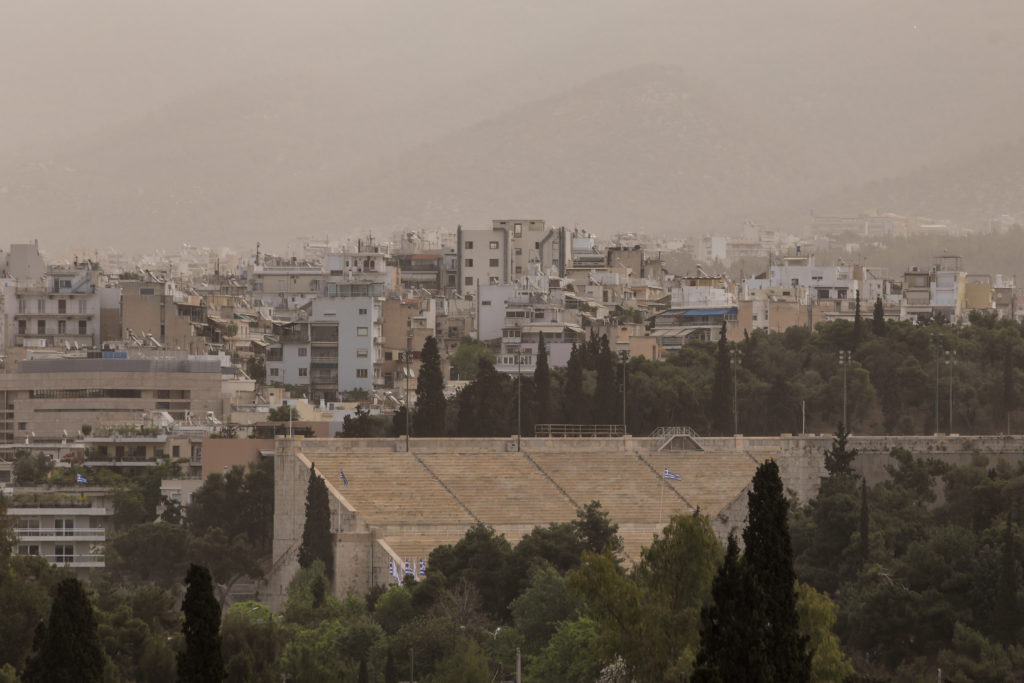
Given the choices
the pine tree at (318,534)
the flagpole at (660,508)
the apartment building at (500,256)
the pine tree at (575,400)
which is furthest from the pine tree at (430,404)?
the apartment building at (500,256)

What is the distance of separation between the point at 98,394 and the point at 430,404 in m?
21.1

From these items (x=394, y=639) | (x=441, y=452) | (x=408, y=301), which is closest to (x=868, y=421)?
(x=441, y=452)

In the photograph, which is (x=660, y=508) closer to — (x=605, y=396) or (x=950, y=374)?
(x=605, y=396)

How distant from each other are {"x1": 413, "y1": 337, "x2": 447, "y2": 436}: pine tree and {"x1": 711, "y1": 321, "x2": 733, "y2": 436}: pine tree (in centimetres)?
1248

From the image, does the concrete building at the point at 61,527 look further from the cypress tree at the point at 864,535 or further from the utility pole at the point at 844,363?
the utility pole at the point at 844,363

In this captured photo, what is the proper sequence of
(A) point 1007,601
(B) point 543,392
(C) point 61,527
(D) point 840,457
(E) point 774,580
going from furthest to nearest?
(B) point 543,392, (C) point 61,527, (D) point 840,457, (A) point 1007,601, (E) point 774,580

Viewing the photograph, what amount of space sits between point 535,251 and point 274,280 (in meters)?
15.5

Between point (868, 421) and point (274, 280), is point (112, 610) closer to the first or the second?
point (868, 421)

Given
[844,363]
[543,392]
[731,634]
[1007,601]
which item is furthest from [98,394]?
[731,634]

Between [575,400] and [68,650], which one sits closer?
[68,650]

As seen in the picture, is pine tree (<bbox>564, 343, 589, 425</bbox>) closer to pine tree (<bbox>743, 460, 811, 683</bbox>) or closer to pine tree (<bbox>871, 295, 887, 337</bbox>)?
pine tree (<bbox>871, 295, 887, 337</bbox>)

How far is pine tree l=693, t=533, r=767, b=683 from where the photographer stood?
133ft

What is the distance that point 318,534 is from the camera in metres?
81.7

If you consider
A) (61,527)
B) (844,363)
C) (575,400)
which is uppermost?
(844,363)
